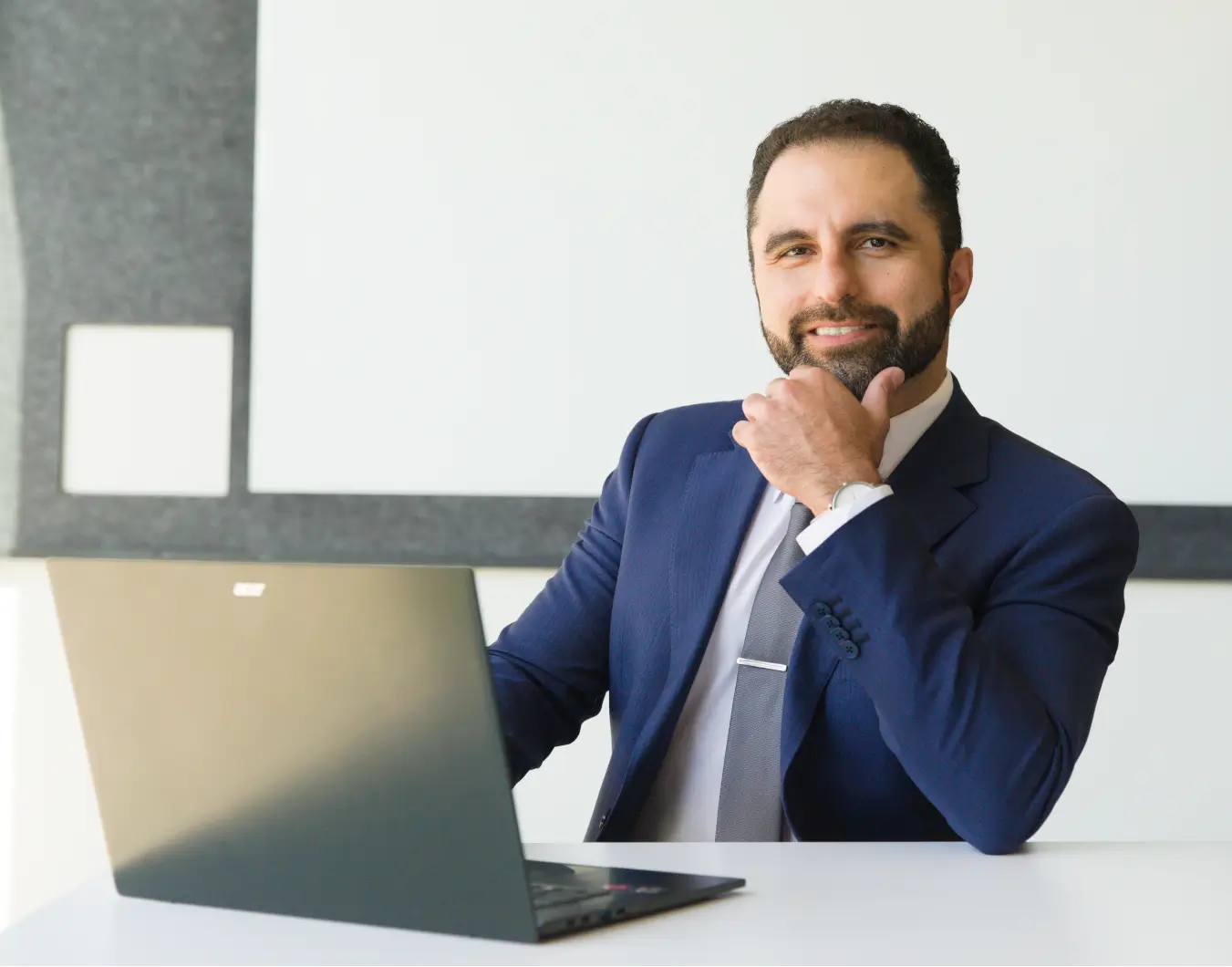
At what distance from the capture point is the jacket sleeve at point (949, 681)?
3.92 ft

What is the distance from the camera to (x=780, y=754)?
140 cm

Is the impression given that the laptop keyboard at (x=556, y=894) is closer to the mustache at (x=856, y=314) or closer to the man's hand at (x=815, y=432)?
the man's hand at (x=815, y=432)

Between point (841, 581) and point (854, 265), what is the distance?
48 cm

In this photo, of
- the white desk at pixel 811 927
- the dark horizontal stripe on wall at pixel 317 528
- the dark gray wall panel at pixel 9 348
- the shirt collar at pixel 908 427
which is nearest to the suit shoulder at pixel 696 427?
the shirt collar at pixel 908 427

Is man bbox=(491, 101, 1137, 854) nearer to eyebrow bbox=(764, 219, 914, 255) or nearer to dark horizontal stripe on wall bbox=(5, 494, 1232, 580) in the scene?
eyebrow bbox=(764, 219, 914, 255)

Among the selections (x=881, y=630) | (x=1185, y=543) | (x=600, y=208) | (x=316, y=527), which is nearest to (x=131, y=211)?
(x=316, y=527)

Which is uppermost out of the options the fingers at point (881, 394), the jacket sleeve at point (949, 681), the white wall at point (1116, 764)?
the fingers at point (881, 394)

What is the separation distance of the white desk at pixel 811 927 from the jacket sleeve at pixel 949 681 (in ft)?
0.26

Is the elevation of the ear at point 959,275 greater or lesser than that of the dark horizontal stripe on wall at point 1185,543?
greater

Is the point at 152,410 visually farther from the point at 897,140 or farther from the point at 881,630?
the point at 881,630

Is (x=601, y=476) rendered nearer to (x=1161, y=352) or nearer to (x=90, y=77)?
(x=1161, y=352)

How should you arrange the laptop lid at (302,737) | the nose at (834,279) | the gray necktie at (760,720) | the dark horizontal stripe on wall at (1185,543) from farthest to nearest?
1. the dark horizontal stripe on wall at (1185,543)
2. the nose at (834,279)
3. the gray necktie at (760,720)
4. the laptop lid at (302,737)

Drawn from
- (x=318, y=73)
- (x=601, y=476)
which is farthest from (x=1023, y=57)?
(x=318, y=73)

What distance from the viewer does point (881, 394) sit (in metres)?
1.46
